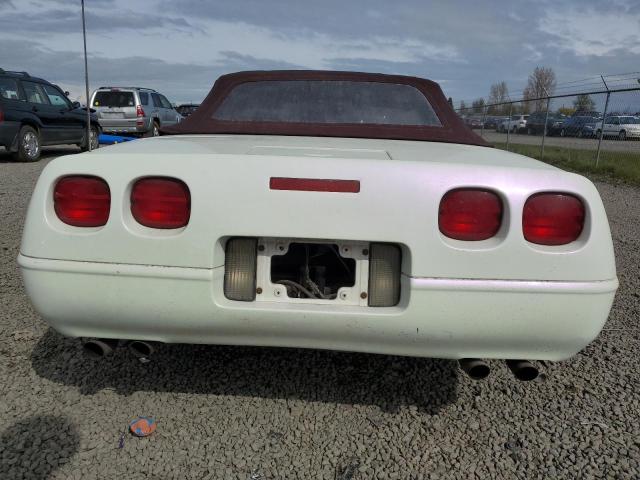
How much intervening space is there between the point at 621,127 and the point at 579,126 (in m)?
2.43

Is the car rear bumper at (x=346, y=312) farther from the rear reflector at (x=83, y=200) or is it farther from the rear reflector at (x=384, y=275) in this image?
the rear reflector at (x=83, y=200)

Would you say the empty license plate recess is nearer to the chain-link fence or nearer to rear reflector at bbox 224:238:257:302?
rear reflector at bbox 224:238:257:302

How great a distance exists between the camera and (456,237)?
1.78 metres

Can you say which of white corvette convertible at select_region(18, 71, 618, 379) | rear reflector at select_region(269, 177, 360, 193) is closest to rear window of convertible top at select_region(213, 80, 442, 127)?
white corvette convertible at select_region(18, 71, 618, 379)

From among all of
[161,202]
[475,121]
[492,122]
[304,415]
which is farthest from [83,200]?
[475,121]

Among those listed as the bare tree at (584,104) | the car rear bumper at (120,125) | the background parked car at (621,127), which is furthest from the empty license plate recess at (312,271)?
the car rear bumper at (120,125)

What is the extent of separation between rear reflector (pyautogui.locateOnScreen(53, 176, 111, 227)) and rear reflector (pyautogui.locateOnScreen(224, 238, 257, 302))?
44cm

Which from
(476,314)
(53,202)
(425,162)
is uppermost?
(425,162)

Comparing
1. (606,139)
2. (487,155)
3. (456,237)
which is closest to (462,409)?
(456,237)

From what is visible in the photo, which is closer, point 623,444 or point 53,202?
point 53,202

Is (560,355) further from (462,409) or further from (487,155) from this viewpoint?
(487,155)

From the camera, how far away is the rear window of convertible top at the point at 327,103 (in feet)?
9.52

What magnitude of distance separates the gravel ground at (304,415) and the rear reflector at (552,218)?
85cm

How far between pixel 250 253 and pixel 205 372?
0.96 m
